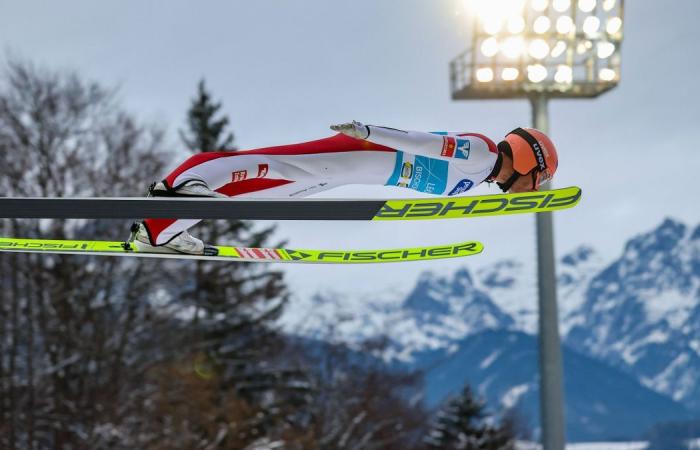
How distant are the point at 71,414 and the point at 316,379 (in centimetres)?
1196

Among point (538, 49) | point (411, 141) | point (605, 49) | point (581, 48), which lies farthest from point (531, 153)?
point (605, 49)

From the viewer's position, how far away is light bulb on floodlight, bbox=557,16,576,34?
1520 centimetres

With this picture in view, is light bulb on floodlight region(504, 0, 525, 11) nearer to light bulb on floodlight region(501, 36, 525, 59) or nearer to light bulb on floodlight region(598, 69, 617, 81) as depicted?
light bulb on floodlight region(501, 36, 525, 59)

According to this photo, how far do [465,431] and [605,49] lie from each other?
2586 cm

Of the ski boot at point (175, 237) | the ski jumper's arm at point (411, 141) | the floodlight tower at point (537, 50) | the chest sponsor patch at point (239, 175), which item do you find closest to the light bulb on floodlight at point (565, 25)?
the floodlight tower at point (537, 50)

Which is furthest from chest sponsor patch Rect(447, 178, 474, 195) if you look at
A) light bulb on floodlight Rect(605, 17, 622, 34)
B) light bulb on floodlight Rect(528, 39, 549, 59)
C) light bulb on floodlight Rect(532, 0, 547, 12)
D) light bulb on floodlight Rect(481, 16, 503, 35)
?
light bulb on floodlight Rect(605, 17, 622, 34)

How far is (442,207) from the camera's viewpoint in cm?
410

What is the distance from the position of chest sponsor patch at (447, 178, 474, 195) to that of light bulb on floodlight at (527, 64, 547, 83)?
1079 centimetres

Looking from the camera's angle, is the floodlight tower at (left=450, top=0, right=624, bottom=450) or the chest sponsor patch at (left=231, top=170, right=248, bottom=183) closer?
the chest sponsor patch at (left=231, top=170, right=248, bottom=183)

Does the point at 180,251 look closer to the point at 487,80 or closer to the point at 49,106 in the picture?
the point at 487,80

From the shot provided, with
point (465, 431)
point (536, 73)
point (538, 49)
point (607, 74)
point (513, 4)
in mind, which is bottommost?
point (465, 431)

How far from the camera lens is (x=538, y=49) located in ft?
50.0

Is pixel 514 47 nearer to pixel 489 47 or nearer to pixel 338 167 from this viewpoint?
pixel 489 47

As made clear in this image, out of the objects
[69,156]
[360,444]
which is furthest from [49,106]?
[360,444]
